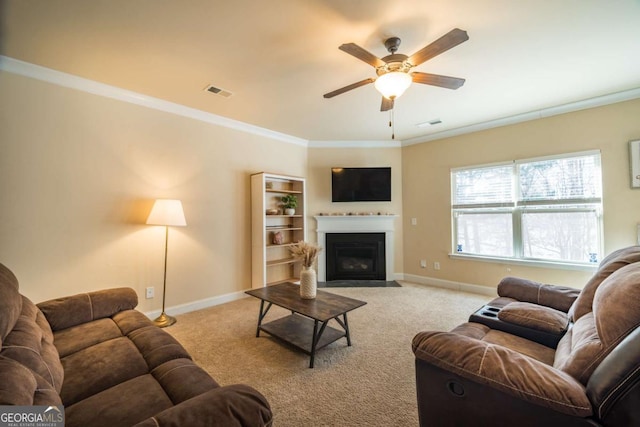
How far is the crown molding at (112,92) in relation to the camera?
234cm

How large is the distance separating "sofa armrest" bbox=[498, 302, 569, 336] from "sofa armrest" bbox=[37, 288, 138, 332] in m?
2.78

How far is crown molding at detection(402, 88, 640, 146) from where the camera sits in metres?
3.07

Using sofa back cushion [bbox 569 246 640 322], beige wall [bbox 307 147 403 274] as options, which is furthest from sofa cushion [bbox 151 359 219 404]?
beige wall [bbox 307 147 403 274]

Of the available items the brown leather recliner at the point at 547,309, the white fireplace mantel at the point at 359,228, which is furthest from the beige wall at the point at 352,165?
the brown leather recliner at the point at 547,309

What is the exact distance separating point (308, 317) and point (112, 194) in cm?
249

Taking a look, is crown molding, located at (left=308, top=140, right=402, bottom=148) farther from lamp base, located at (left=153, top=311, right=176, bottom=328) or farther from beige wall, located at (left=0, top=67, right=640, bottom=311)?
lamp base, located at (left=153, top=311, right=176, bottom=328)

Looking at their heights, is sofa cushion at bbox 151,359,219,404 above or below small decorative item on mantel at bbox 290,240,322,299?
below

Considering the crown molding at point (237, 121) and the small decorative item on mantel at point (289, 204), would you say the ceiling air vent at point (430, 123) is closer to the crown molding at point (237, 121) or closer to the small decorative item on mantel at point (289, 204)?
the crown molding at point (237, 121)

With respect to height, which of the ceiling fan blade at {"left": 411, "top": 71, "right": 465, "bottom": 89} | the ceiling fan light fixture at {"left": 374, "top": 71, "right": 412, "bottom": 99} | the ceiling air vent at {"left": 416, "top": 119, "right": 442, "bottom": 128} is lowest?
the ceiling fan light fixture at {"left": 374, "top": 71, "right": 412, "bottom": 99}

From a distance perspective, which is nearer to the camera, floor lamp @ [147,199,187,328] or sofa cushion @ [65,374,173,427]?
sofa cushion @ [65,374,173,427]

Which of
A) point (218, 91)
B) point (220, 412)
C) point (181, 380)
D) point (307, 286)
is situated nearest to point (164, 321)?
point (307, 286)

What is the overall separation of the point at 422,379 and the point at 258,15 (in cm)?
246

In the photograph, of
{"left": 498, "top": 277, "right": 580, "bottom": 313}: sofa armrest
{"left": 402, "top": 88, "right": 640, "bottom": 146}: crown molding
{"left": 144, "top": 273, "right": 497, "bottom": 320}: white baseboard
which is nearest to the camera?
{"left": 498, "top": 277, "right": 580, "bottom": 313}: sofa armrest

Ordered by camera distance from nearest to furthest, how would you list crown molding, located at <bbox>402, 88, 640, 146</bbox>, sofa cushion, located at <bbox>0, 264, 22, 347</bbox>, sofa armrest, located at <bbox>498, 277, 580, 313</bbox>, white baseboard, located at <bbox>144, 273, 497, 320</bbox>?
sofa cushion, located at <bbox>0, 264, 22, 347</bbox>, sofa armrest, located at <bbox>498, 277, 580, 313</bbox>, crown molding, located at <bbox>402, 88, 640, 146</bbox>, white baseboard, located at <bbox>144, 273, 497, 320</bbox>
